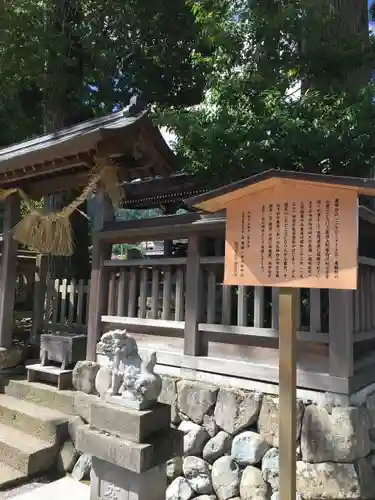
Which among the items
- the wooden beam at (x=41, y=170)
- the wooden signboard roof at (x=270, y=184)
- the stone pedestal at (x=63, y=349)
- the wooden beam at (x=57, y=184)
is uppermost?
the wooden beam at (x=41, y=170)

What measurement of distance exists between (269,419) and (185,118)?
4.14 metres

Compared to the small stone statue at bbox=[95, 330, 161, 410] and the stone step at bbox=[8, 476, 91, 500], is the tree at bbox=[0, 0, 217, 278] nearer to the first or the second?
the stone step at bbox=[8, 476, 91, 500]

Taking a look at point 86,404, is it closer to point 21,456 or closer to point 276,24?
point 21,456

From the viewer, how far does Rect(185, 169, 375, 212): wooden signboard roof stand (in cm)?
255

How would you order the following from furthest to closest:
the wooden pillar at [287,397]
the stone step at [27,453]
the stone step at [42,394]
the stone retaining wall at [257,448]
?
1. the stone step at [42,394]
2. the stone step at [27,453]
3. the stone retaining wall at [257,448]
4. the wooden pillar at [287,397]

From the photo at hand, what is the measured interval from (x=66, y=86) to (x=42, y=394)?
22.6 ft

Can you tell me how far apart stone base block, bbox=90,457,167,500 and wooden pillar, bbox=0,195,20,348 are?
402 centimetres

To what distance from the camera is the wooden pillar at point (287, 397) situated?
2.75 meters

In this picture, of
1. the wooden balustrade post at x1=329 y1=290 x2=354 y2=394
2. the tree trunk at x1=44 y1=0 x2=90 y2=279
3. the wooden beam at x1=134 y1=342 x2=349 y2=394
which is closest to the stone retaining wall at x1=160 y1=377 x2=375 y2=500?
the wooden beam at x1=134 y1=342 x2=349 y2=394

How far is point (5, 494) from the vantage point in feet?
14.0

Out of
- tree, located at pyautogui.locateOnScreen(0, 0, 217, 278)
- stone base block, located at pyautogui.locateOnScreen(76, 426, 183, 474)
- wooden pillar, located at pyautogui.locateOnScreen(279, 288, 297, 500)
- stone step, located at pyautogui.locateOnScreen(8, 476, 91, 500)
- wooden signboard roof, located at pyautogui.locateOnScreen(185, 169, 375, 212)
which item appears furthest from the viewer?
tree, located at pyautogui.locateOnScreen(0, 0, 217, 278)

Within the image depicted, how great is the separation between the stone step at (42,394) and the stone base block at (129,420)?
212cm

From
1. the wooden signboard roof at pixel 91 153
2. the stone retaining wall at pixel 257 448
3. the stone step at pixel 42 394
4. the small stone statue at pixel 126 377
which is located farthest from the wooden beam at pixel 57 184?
the stone retaining wall at pixel 257 448

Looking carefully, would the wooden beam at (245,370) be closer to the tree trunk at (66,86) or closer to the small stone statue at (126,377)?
the small stone statue at (126,377)
